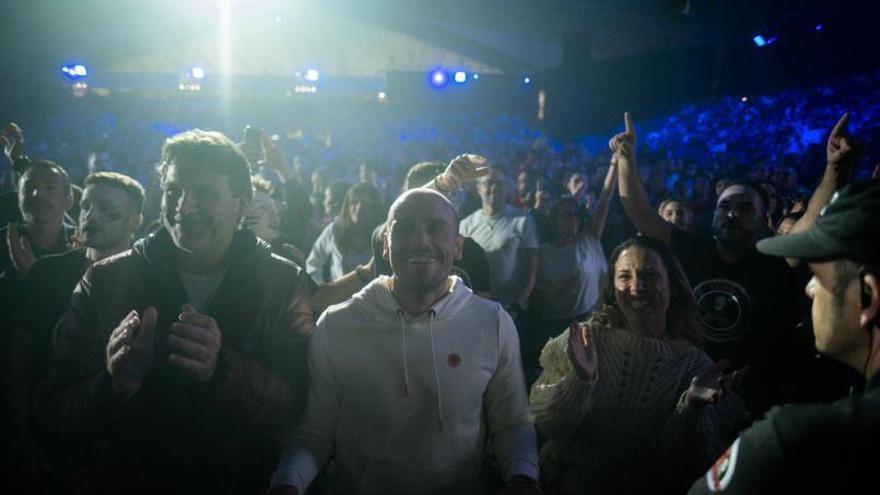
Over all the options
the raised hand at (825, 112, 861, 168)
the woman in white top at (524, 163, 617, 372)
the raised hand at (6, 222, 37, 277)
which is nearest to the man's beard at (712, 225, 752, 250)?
the raised hand at (825, 112, 861, 168)

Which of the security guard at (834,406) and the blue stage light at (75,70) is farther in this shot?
the blue stage light at (75,70)

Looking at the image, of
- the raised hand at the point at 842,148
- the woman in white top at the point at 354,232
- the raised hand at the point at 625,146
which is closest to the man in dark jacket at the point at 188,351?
the woman in white top at the point at 354,232

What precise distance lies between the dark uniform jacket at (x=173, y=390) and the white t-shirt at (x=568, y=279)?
3.25 m

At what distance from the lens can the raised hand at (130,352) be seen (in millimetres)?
1792

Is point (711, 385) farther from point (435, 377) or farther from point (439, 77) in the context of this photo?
point (439, 77)

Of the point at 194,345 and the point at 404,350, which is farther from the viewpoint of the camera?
the point at 404,350

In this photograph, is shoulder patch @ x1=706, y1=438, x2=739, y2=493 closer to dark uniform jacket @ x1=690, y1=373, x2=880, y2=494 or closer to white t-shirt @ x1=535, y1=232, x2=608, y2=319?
dark uniform jacket @ x1=690, y1=373, x2=880, y2=494

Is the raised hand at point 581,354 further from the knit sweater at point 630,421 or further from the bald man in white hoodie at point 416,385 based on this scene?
the bald man in white hoodie at point 416,385

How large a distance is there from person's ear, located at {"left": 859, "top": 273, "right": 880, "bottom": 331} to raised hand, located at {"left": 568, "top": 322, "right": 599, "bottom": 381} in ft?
4.01

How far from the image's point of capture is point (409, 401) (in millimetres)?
2191

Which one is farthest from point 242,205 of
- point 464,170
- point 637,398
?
point 637,398

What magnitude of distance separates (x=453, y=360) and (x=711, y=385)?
1017 millimetres

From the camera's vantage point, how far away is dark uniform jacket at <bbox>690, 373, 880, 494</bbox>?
3.41ft

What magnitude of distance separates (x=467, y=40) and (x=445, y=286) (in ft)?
82.5
